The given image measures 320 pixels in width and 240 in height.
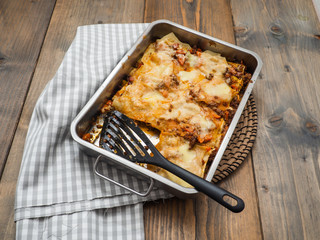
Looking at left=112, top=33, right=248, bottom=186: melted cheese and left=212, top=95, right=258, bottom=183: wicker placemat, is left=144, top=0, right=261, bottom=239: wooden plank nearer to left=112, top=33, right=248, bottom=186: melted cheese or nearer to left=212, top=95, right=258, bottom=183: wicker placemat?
left=212, top=95, right=258, bottom=183: wicker placemat

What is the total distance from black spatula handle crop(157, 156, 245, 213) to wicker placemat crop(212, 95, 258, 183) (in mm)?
389

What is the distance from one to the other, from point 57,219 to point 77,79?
39.3 inches

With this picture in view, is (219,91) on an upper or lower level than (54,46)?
upper

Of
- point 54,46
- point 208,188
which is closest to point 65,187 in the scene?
point 208,188

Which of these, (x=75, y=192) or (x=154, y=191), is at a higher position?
(x=154, y=191)

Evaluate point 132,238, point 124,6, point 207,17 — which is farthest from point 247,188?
point 124,6

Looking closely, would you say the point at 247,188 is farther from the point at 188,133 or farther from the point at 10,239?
the point at 10,239

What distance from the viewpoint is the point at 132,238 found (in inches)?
70.2

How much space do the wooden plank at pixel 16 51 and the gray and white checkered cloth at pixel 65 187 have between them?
0.73 ft

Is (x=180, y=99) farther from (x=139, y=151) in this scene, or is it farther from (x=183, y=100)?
(x=139, y=151)

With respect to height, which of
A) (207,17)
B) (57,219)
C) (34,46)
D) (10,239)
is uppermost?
(207,17)

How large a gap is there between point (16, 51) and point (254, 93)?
6.77ft

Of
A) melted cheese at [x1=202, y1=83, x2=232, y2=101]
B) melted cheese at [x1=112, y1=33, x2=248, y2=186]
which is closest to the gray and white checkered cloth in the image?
melted cheese at [x1=112, y1=33, x2=248, y2=186]

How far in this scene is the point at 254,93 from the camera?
2.33 metres
